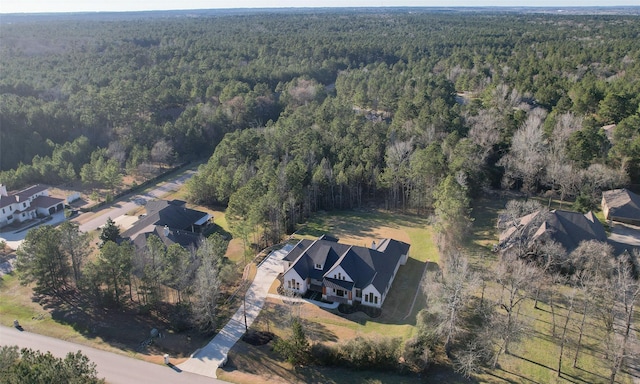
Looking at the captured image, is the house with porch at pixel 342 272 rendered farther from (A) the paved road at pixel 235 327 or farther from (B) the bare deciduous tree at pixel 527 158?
(B) the bare deciduous tree at pixel 527 158

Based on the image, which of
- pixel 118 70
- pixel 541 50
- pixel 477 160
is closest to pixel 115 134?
pixel 118 70

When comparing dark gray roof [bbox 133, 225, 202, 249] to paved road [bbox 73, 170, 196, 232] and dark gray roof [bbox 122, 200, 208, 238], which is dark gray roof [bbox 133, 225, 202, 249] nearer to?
dark gray roof [bbox 122, 200, 208, 238]

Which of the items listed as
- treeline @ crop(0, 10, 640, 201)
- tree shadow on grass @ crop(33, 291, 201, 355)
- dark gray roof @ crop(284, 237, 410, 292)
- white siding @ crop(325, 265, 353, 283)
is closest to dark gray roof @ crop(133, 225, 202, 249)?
tree shadow on grass @ crop(33, 291, 201, 355)

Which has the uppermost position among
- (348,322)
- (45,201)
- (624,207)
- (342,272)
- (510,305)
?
(624,207)

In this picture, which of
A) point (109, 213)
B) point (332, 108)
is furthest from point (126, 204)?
point (332, 108)

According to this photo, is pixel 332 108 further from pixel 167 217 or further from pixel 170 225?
pixel 170 225

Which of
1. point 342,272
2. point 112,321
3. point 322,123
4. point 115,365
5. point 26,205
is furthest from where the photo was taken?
point 322,123

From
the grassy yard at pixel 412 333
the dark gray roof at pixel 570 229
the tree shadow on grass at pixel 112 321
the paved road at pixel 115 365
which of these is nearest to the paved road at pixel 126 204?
the tree shadow on grass at pixel 112 321
